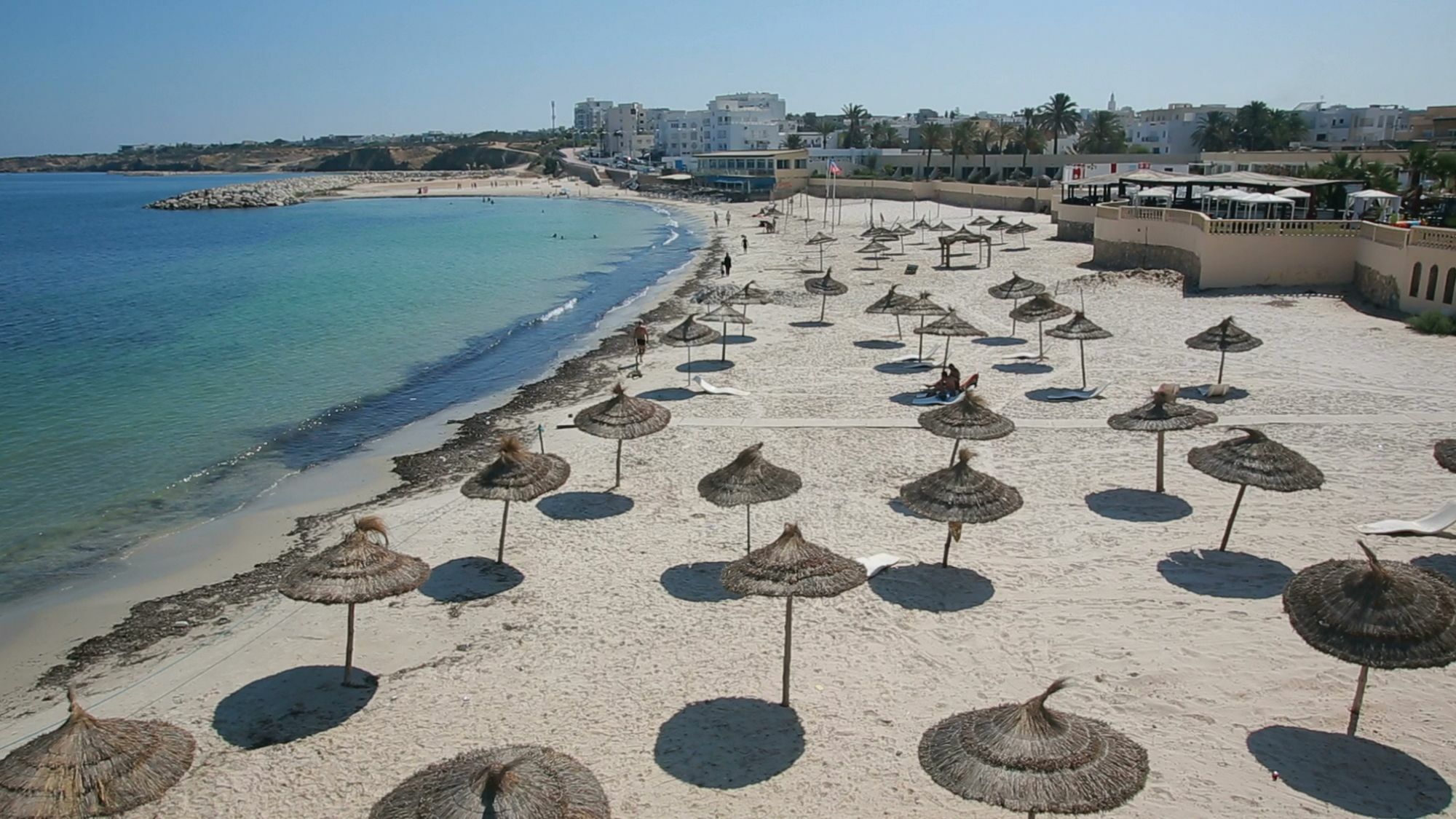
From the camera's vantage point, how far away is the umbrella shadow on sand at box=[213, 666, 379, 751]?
10.1 meters

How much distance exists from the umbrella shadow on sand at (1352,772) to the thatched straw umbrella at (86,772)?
9.55 meters

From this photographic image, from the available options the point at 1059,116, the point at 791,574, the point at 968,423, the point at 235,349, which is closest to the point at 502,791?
the point at 791,574

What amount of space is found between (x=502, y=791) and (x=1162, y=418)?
1145 centimetres

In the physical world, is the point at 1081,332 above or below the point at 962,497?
above

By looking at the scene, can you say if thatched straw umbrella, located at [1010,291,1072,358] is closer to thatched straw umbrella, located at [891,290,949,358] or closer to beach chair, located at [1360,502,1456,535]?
thatched straw umbrella, located at [891,290,949,358]

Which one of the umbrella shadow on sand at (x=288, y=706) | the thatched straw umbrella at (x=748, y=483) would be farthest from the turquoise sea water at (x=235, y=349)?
the thatched straw umbrella at (x=748, y=483)

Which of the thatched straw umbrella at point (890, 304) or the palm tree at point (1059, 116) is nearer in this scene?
the thatched straw umbrella at point (890, 304)

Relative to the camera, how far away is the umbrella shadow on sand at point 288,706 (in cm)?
1005

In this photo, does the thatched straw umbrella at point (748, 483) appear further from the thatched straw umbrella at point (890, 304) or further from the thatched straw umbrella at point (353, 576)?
the thatched straw umbrella at point (890, 304)

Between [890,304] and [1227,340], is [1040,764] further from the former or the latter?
[890,304]

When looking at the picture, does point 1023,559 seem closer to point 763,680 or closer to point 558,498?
point 763,680

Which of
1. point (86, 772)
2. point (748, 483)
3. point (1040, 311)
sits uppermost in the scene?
point (1040, 311)

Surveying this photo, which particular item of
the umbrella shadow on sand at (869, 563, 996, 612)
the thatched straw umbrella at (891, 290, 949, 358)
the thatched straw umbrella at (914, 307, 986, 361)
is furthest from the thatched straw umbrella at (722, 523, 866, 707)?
the thatched straw umbrella at (891, 290, 949, 358)

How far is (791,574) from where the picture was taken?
31.5ft
